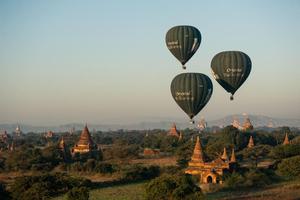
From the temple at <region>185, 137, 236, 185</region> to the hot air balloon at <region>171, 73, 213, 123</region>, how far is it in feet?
26.6

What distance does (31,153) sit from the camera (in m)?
60.9

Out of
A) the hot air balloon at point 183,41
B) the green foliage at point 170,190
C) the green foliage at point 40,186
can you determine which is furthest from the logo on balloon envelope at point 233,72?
the green foliage at point 40,186

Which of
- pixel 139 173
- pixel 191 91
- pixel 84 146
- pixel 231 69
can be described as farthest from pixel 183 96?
pixel 84 146

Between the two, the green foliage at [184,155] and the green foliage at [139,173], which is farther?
the green foliage at [184,155]

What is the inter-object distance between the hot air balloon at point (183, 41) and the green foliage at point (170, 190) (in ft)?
41.0

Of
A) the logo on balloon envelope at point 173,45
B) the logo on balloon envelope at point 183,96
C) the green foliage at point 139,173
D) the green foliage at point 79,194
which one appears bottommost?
the green foliage at point 139,173

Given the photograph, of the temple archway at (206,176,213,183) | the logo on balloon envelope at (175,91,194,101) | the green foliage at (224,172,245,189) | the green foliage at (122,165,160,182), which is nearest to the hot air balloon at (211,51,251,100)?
the logo on balloon envelope at (175,91,194,101)

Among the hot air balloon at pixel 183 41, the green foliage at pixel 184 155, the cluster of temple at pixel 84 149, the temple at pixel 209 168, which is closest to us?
the hot air balloon at pixel 183 41

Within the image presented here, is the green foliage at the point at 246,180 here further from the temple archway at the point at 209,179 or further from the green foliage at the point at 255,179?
the temple archway at the point at 209,179

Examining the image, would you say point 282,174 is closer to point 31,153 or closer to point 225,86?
point 225,86

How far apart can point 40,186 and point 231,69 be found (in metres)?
16.4

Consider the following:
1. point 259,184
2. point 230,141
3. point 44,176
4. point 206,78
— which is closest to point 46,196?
point 44,176

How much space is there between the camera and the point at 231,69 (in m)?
38.2

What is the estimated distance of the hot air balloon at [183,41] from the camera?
132 feet
